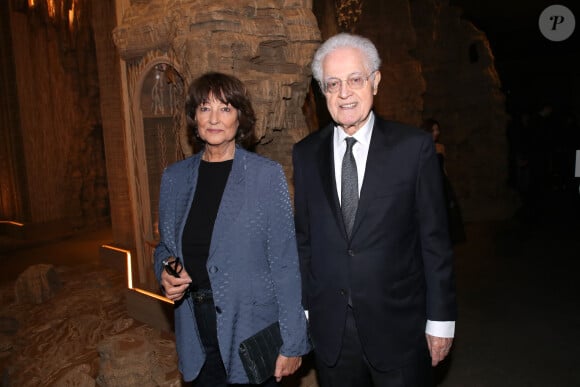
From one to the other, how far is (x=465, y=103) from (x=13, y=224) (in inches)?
330

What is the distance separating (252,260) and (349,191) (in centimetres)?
49

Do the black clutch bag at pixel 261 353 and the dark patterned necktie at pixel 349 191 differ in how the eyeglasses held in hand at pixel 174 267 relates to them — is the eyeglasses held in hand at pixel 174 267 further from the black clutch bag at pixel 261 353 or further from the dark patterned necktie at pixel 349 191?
the dark patterned necktie at pixel 349 191

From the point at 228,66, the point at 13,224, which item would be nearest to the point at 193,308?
the point at 228,66

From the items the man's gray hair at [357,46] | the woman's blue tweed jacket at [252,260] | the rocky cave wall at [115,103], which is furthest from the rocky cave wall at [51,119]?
the man's gray hair at [357,46]

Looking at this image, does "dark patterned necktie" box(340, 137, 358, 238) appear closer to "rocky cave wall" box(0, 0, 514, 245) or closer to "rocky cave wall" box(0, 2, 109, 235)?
"rocky cave wall" box(0, 0, 514, 245)

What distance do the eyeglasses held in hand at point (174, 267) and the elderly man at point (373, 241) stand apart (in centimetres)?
56

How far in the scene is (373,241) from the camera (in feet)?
6.26

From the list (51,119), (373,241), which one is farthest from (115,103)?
(373,241)

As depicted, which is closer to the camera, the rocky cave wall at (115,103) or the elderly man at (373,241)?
the elderly man at (373,241)

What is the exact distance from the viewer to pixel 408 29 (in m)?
7.58

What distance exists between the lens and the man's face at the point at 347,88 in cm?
191

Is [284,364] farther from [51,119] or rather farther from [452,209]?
[51,119]

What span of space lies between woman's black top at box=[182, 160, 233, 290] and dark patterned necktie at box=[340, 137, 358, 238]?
50 cm

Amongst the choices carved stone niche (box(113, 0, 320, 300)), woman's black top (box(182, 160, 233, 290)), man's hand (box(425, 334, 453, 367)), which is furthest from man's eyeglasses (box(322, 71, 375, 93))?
carved stone niche (box(113, 0, 320, 300))
